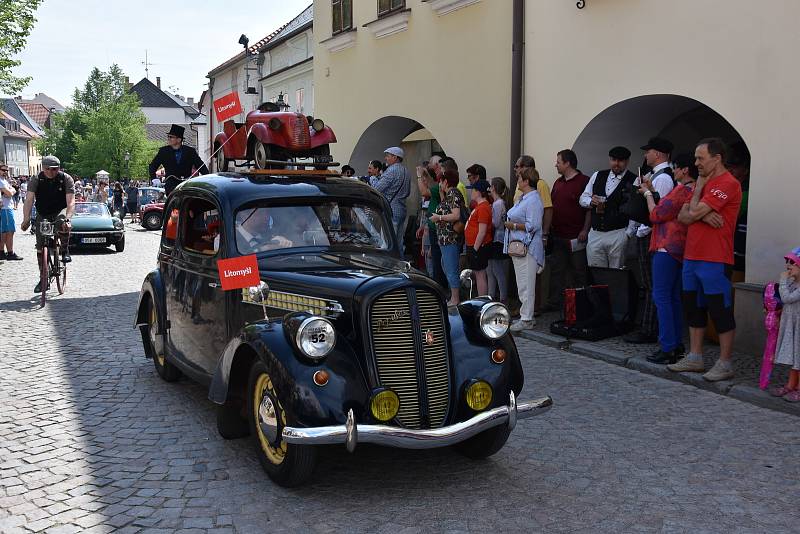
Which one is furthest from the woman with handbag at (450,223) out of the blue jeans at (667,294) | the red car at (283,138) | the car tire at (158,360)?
the car tire at (158,360)

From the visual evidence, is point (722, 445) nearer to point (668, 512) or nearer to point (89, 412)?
point (668, 512)

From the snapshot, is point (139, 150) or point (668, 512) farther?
point (139, 150)

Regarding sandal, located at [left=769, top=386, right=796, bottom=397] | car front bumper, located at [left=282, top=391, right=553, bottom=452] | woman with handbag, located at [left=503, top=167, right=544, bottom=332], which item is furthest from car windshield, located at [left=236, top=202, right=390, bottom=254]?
woman with handbag, located at [left=503, top=167, right=544, bottom=332]

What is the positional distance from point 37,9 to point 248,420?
65.4ft

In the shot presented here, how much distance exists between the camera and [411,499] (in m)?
4.08

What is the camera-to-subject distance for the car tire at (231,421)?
4.77 meters

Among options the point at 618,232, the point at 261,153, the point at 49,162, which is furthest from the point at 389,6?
the point at 261,153

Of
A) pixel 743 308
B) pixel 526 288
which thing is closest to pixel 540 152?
pixel 526 288

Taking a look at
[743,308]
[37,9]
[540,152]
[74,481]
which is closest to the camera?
[74,481]

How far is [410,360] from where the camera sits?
417 centimetres

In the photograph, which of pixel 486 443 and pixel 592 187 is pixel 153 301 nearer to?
pixel 486 443

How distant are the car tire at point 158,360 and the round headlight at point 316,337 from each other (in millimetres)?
2632

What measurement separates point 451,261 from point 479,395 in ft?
19.0

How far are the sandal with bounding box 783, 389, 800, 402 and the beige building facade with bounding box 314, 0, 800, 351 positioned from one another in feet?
4.77
